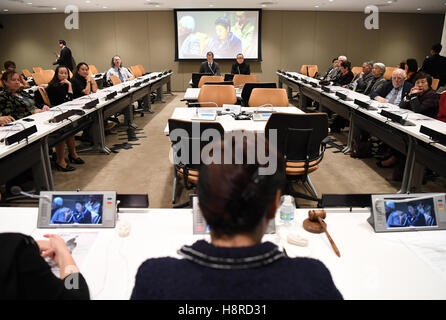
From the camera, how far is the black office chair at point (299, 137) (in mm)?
2674

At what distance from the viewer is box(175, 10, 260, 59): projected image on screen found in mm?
10328

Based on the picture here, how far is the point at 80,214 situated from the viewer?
1.58 metres

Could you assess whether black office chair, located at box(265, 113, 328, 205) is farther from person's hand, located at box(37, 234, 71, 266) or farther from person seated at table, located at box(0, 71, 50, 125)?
person seated at table, located at box(0, 71, 50, 125)

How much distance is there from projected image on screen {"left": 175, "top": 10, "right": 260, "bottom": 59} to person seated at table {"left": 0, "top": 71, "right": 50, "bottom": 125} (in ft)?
24.7

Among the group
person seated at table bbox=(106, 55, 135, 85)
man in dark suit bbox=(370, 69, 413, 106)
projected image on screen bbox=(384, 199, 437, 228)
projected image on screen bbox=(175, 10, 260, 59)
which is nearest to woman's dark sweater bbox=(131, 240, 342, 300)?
projected image on screen bbox=(384, 199, 437, 228)

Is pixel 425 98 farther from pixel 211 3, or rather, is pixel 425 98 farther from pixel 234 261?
pixel 211 3

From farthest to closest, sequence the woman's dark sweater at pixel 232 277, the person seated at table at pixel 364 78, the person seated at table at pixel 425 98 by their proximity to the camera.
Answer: the person seated at table at pixel 364 78 < the person seated at table at pixel 425 98 < the woman's dark sweater at pixel 232 277

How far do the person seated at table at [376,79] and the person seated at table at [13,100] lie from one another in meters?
→ 4.76

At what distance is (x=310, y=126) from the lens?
2711 millimetres

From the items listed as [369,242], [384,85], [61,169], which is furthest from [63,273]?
[384,85]

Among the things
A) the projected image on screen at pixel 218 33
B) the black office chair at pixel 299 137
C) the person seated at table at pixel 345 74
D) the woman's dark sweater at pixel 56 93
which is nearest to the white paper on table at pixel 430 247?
the black office chair at pixel 299 137

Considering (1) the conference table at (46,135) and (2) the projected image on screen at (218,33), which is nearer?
(1) the conference table at (46,135)

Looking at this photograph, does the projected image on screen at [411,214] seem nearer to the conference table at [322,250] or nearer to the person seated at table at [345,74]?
the conference table at [322,250]
